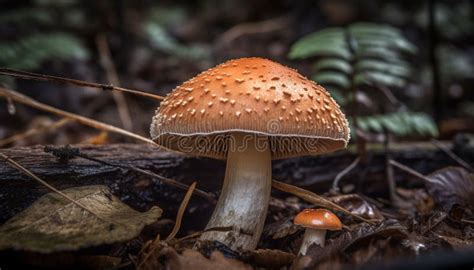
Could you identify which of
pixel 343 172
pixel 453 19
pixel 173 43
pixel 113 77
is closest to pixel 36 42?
pixel 113 77

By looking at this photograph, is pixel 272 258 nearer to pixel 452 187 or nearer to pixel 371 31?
pixel 452 187

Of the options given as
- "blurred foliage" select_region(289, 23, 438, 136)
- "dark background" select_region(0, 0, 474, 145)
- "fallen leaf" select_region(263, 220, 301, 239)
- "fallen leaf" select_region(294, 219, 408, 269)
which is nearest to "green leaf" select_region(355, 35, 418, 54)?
"blurred foliage" select_region(289, 23, 438, 136)

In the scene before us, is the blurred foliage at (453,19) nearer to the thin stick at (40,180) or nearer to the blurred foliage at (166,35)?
the blurred foliage at (166,35)

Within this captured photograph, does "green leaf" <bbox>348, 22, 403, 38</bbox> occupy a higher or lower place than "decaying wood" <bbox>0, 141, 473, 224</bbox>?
higher

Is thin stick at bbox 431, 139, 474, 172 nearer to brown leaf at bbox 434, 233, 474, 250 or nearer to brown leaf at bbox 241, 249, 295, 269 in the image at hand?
brown leaf at bbox 434, 233, 474, 250

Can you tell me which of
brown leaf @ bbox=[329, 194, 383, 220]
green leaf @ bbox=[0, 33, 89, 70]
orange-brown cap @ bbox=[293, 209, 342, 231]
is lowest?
brown leaf @ bbox=[329, 194, 383, 220]

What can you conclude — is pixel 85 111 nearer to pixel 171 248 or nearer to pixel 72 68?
pixel 72 68
